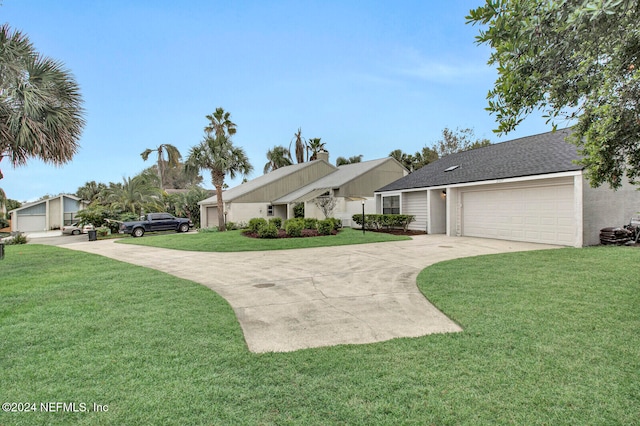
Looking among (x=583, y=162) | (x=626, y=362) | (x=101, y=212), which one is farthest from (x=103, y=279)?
Result: (x=101, y=212)

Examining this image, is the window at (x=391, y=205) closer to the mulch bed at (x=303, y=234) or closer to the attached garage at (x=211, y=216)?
the mulch bed at (x=303, y=234)

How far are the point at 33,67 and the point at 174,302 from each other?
8.78m

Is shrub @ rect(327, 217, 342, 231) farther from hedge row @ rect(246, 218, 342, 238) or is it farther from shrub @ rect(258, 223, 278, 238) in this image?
shrub @ rect(258, 223, 278, 238)

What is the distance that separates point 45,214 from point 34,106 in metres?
34.1

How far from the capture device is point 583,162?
17.9ft

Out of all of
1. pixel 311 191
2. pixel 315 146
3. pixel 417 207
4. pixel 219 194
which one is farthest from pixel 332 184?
pixel 315 146

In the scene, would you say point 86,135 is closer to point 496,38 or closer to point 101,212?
point 496,38

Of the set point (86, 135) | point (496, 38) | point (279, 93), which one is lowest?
point (496, 38)

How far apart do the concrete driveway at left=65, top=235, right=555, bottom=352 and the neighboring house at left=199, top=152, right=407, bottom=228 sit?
474 inches

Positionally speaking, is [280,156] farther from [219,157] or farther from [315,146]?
[219,157]

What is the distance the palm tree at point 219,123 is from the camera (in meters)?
23.8

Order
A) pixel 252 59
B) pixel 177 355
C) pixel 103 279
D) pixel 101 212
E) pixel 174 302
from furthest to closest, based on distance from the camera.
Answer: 1. pixel 101 212
2. pixel 252 59
3. pixel 103 279
4. pixel 174 302
5. pixel 177 355

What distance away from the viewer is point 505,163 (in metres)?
14.8

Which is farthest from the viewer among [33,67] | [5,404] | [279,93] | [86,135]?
[279,93]
